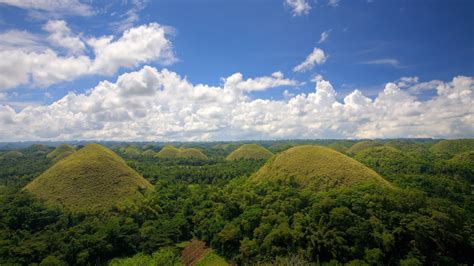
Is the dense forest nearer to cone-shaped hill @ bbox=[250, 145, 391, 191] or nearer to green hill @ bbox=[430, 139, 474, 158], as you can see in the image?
cone-shaped hill @ bbox=[250, 145, 391, 191]

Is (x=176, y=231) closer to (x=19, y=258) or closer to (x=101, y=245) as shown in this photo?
(x=101, y=245)

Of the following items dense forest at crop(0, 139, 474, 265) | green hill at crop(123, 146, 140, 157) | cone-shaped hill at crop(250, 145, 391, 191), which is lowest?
dense forest at crop(0, 139, 474, 265)

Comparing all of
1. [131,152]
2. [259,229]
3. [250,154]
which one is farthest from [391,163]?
[131,152]

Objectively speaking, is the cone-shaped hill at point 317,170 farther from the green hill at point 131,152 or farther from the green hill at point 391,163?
the green hill at point 131,152

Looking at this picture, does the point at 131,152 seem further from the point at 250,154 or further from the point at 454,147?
the point at 454,147

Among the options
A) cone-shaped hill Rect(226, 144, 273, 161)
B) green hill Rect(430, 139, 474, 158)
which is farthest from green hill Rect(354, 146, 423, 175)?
green hill Rect(430, 139, 474, 158)

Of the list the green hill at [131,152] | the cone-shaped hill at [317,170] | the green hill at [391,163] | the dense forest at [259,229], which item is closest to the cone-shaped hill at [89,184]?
the dense forest at [259,229]

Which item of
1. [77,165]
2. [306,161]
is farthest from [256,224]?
[77,165]

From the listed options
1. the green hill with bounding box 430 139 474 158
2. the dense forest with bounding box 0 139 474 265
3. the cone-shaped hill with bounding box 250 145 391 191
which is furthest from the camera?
the green hill with bounding box 430 139 474 158
